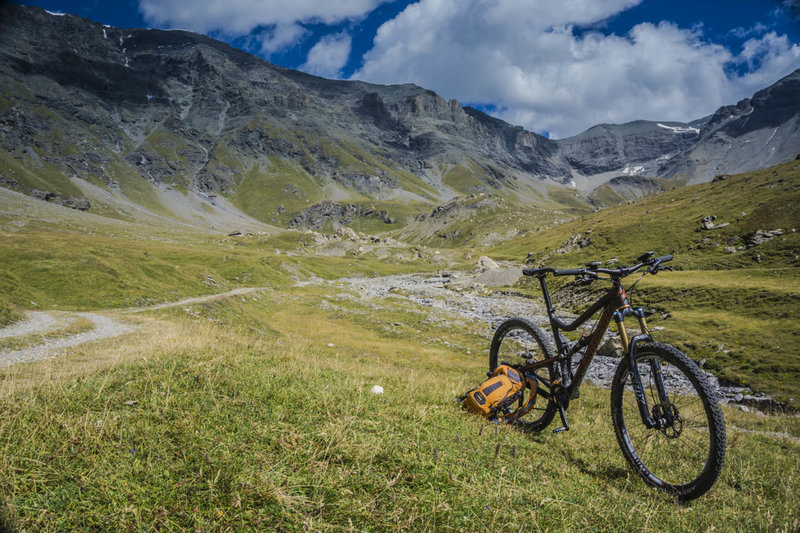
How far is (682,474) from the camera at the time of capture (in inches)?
209

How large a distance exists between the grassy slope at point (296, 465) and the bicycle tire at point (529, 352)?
56 cm

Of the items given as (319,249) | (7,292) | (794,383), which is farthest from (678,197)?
(7,292)

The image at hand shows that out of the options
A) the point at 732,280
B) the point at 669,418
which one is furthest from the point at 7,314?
the point at 732,280

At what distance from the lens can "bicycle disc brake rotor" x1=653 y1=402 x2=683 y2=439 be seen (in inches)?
206

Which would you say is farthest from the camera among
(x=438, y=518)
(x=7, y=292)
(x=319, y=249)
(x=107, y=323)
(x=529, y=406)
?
(x=319, y=249)

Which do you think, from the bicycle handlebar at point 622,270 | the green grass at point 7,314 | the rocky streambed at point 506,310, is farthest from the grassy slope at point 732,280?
the green grass at point 7,314

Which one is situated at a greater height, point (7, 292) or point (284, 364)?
point (284, 364)

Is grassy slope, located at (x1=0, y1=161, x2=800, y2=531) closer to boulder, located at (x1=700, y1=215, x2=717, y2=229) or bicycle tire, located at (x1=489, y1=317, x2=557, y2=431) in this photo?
bicycle tire, located at (x1=489, y1=317, x2=557, y2=431)

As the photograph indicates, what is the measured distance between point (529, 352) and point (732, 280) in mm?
48101

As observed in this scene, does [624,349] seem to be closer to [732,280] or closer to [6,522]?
[6,522]

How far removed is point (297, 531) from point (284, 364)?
5.86 metres

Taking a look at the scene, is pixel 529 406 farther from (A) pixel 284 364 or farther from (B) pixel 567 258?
(B) pixel 567 258

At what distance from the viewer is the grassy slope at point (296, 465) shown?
10.5 feet

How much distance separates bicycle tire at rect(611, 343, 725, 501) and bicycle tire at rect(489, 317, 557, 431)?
4.01 feet
